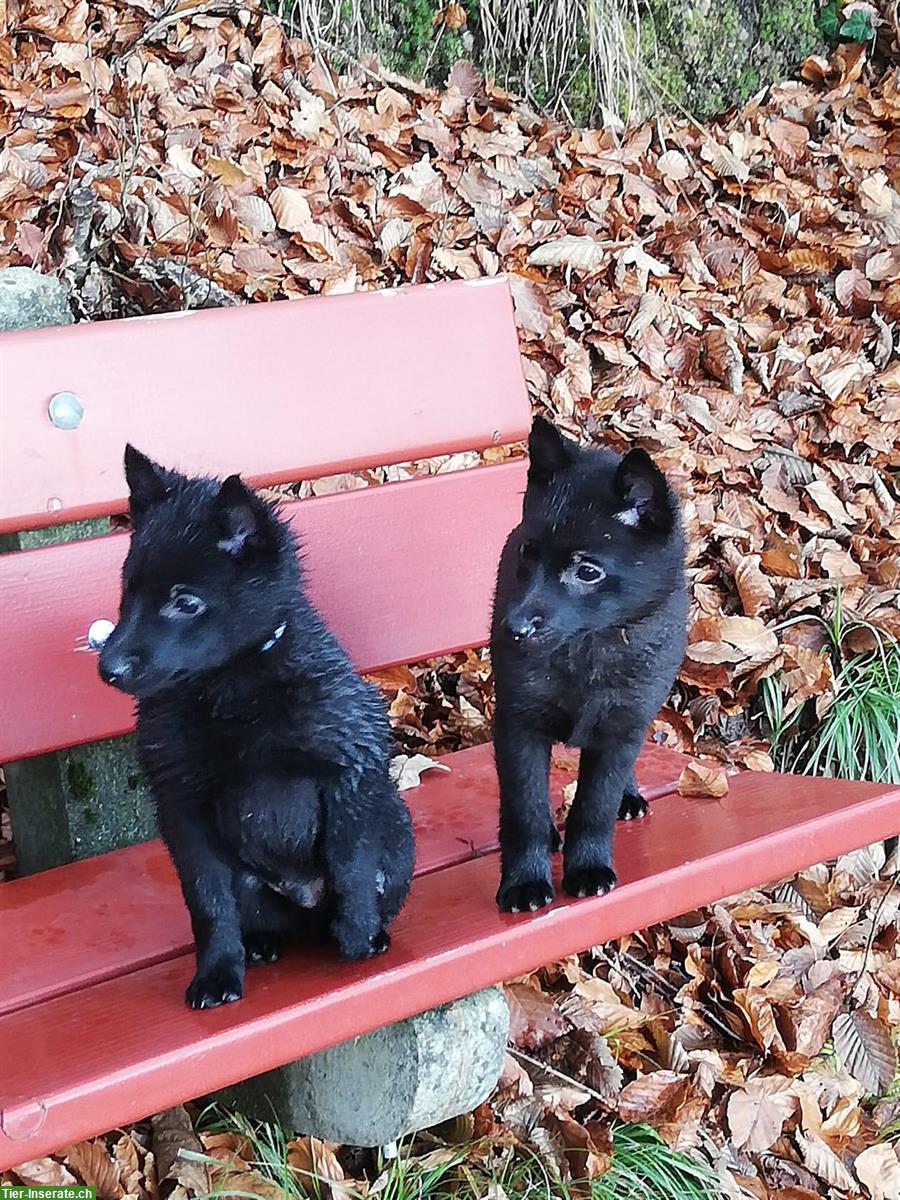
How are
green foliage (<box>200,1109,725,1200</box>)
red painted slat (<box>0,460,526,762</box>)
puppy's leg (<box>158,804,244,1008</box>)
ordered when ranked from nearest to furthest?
1. puppy's leg (<box>158,804,244,1008</box>)
2. red painted slat (<box>0,460,526,762</box>)
3. green foliage (<box>200,1109,725,1200</box>)

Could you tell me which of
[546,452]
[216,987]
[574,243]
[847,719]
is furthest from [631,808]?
[574,243]

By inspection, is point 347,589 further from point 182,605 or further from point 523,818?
point 182,605

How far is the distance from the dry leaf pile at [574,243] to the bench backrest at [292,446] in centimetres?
81

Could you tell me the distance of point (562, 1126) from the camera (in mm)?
2762

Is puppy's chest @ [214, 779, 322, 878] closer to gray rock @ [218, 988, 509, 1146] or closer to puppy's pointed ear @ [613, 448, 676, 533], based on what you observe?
gray rock @ [218, 988, 509, 1146]

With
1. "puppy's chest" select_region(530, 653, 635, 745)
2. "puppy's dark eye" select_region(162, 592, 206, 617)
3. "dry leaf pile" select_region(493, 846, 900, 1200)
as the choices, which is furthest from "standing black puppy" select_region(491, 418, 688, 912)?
"dry leaf pile" select_region(493, 846, 900, 1200)

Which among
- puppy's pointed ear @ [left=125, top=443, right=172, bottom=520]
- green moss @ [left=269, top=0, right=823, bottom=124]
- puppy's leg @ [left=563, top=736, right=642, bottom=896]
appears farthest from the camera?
green moss @ [left=269, top=0, right=823, bottom=124]

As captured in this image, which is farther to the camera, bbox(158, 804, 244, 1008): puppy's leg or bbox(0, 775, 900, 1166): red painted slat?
bbox(158, 804, 244, 1008): puppy's leg

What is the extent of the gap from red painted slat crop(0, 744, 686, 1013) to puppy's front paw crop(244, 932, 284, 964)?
14cm

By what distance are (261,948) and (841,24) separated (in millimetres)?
5467

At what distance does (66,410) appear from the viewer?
2.42 meters

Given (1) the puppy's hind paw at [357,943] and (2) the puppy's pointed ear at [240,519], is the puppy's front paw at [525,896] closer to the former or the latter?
(1) the puppy's hind paw at [357,943]

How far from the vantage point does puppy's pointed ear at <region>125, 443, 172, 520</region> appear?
1.85 metres

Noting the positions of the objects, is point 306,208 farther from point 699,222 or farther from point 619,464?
point 619,464
